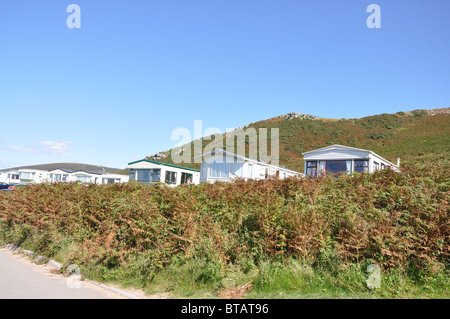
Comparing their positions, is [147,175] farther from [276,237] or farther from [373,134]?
[373,134]

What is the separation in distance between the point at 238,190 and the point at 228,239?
3.93ft

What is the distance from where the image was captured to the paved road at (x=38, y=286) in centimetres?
492

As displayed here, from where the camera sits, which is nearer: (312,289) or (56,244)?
(312,289)

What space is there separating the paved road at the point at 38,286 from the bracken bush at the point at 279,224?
0.60 m

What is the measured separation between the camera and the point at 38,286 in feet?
17.8

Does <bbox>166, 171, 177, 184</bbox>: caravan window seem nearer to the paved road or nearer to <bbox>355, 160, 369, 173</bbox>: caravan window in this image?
<bbox>355, 160, 369, 173</bbox>: caravan window

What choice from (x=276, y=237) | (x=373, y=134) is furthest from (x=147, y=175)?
(x=373, y=134)

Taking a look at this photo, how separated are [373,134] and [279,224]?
5270cm

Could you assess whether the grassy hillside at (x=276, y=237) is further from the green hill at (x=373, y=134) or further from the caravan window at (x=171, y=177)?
the green hill at (x=373, y=134)
